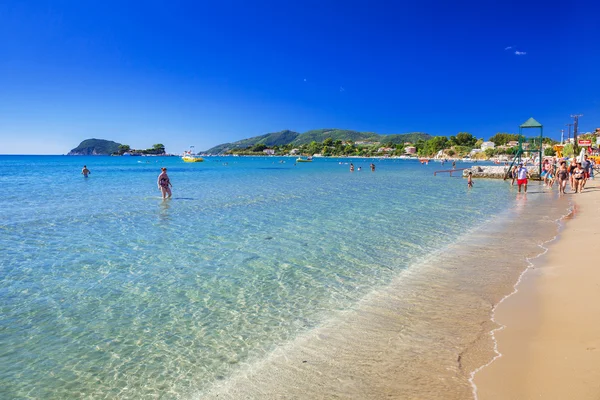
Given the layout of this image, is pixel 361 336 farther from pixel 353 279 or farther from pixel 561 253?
pixel 561 253

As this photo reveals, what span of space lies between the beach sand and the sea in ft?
0.72

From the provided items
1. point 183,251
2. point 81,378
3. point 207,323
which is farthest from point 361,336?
point 183,251

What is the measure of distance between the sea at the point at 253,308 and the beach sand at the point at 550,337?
0.72 ft

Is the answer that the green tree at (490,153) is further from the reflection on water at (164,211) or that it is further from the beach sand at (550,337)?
the beach sand at (550,337)

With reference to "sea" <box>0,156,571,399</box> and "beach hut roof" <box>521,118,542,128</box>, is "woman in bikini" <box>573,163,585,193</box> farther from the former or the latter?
"sea" <box>0,156,571,399</box>

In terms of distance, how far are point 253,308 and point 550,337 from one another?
4406 millimetres

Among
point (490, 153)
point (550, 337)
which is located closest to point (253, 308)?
point (550, 337)

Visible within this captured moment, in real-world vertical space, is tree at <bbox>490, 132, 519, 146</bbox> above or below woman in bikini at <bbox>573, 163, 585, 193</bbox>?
above

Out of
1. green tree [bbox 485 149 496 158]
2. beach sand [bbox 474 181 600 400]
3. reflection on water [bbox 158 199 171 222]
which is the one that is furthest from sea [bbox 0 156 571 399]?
green tree [bbox 485 149 496 158]

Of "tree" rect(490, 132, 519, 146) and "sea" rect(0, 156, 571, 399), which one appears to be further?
"tree" rect(490, 132, 519, 146)

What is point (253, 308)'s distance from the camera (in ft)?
20.5

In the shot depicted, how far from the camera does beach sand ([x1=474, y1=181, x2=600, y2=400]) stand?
143 inches

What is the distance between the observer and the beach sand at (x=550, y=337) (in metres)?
3.63

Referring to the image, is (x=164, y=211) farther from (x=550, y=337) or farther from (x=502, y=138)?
(x=502, y=138)
